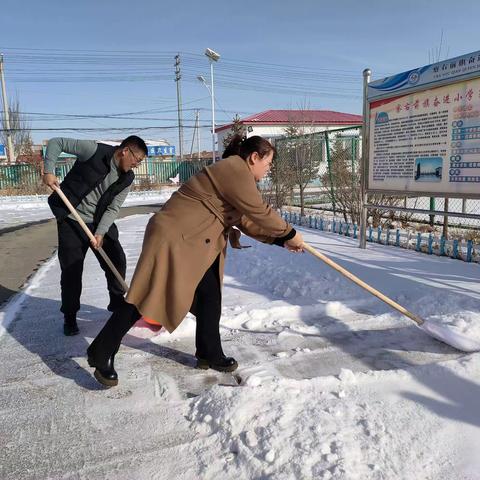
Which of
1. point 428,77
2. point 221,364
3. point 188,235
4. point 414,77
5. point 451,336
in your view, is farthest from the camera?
point 414,77

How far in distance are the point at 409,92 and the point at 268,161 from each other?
11.1 ft

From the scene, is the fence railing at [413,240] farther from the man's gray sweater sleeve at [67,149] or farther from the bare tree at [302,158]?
the man's gray sweater sleeve at [67,149]

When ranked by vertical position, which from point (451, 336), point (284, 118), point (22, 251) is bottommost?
point (22, 251)

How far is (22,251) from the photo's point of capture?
7.93 metres

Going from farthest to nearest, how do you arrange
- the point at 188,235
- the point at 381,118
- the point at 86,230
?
1. the point at 381,118
2. the point at 86,230
3. the point at 188,235

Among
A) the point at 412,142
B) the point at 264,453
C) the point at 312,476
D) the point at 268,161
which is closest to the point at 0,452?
the point at 264,453

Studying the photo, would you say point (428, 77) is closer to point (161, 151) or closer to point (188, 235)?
point (188, 235)

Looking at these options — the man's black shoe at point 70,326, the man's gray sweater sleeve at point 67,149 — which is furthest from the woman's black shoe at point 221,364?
the man's gray sweater sleeve at point 67,149

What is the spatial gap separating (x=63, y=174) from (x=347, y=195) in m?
21.7

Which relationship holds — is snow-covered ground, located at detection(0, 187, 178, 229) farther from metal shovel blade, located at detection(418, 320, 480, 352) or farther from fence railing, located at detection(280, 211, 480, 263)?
metal shovel blade, located at detection(418, 320, 480, 352)

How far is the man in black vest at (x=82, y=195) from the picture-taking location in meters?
3.45

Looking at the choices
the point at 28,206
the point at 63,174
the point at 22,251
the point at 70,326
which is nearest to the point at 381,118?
the point at 70,326

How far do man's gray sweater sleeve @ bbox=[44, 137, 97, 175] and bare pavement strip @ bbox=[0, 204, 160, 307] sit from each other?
1919mm

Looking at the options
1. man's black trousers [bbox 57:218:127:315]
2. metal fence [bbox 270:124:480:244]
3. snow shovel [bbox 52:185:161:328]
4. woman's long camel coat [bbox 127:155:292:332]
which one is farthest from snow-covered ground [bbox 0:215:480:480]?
metal fence [bbox 270:124:480:244]
